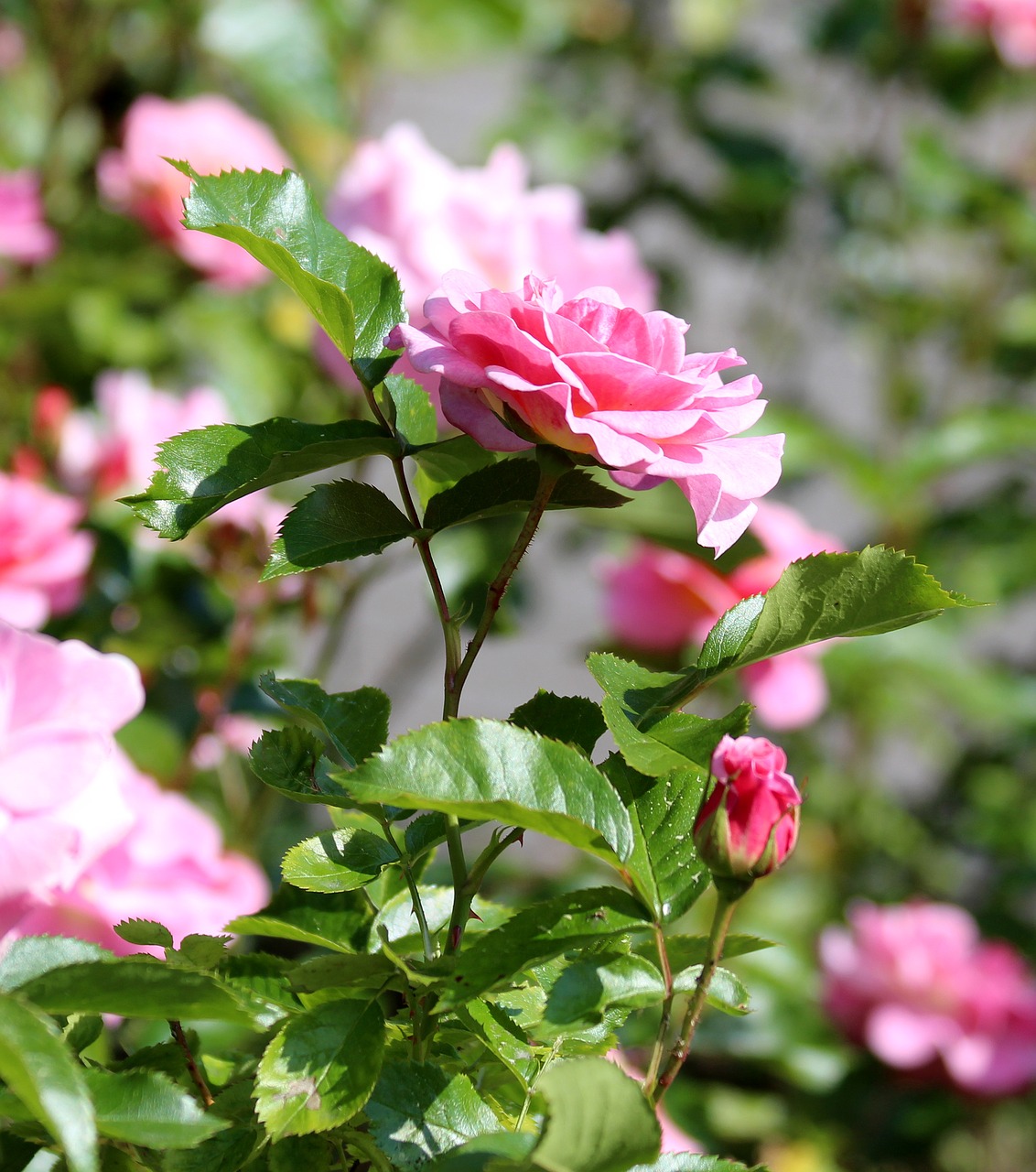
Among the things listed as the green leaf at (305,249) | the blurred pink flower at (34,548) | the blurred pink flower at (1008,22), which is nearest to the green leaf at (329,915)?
the green leaf at (305,249)

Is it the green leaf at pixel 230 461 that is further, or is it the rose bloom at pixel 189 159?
the rose bloom at pixel 189 159

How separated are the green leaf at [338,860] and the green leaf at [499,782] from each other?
37 mm

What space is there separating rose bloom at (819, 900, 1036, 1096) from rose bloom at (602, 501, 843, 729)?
12.0 inches

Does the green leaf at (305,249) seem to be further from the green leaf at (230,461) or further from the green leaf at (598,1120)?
the green leaf at (598,1120)

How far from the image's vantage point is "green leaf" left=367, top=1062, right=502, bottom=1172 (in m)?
0.26

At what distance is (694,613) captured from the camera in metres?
0.85

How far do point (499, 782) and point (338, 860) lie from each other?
0.05 meters

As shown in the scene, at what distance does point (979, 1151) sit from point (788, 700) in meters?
0.81

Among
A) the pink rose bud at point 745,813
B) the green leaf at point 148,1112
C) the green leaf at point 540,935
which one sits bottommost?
the green leaf at point 148,1112

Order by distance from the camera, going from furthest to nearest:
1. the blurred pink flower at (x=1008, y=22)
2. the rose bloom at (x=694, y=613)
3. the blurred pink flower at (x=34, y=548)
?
the blurred pink flower at (x=1008, y=22)
the rose bloom at (x=694, y=613)
the blurred pink flower at (x=34, y=548)

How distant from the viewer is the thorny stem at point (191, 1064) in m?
0.28

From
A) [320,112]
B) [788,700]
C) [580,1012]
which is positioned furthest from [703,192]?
[580,1012]

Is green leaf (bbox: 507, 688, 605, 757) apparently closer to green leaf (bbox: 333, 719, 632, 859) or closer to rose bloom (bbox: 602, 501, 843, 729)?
green leaf (bbox: 333, 719, 632, 859)

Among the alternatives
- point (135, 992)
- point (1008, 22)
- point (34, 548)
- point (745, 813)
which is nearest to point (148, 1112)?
point (135, 992)
